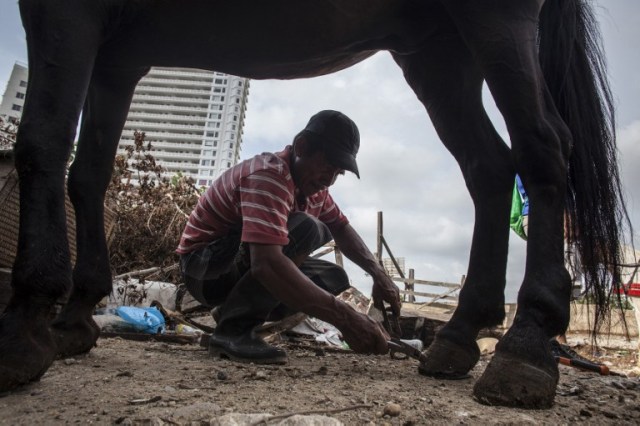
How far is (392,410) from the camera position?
4.07ft

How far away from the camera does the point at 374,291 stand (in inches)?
108

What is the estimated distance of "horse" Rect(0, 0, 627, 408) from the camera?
1.42 metres

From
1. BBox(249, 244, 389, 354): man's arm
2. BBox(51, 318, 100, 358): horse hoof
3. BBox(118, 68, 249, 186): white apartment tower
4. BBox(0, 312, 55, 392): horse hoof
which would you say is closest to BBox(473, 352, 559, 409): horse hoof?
BBox(249, 244, 389, 354): man's arm

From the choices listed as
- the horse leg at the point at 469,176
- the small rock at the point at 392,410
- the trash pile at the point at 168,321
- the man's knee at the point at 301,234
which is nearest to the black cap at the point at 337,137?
the man's knee at the point at 301,234

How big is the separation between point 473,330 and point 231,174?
142 cm

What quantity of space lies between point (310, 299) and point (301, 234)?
0.43 meters

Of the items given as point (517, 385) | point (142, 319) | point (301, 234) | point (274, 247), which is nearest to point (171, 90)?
point (142, 319)

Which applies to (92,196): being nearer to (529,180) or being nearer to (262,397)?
(262,397)

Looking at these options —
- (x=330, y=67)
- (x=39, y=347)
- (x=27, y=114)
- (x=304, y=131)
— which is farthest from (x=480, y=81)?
(x=39, y=347)

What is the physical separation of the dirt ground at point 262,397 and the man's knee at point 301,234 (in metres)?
0.58

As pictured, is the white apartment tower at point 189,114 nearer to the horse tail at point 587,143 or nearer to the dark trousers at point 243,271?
the dark trousers at point 243,271

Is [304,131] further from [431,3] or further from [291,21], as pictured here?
[431,3]

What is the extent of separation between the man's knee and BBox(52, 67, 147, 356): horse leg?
0.89 metres

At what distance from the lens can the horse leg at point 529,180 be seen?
57.1 inches
